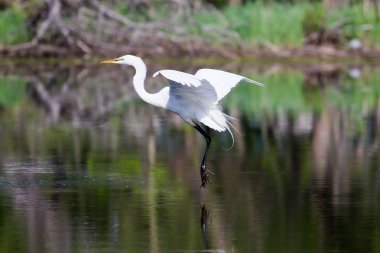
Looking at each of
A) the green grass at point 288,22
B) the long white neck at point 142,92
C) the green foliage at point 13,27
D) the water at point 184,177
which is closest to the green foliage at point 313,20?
the green grass at point 288,22

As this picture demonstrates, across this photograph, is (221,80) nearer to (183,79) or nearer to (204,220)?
(183,79)

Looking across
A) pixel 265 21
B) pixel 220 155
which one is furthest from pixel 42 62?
pixel 220 155

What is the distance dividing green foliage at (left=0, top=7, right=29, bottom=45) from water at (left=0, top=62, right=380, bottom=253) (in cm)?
902

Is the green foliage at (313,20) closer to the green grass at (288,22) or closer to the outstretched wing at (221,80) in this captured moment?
the green grass at (288,22)

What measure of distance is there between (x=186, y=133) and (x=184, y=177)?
4.61 m

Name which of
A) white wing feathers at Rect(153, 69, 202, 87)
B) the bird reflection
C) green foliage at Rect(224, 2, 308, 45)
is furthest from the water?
green foliage at Rect(224, 2, 308, 45)

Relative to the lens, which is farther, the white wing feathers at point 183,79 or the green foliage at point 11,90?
the green foliage at point 11,90

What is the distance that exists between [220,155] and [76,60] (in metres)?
17.3

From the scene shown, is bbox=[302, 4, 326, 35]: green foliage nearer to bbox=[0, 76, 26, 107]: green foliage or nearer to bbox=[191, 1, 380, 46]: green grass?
bbox=[191, 1, 380, 46]: green grass

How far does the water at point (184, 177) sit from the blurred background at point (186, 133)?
2 centimetres

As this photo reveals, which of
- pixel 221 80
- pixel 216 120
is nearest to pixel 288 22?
pixel 216 120

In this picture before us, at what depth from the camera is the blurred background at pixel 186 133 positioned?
857cm

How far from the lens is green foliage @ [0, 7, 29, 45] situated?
30766mm

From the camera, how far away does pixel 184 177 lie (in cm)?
1142
